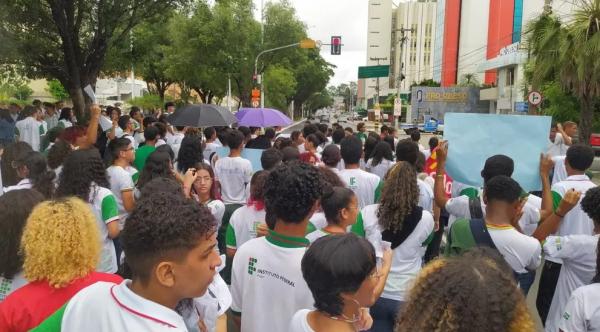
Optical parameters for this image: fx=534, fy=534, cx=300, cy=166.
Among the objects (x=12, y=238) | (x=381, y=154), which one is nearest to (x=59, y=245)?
(x=12, y=238)

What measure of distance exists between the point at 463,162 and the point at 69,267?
3752 millimetres

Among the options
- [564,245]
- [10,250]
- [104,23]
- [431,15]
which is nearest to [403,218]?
[564,245]

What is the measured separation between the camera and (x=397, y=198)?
3713 millimetres

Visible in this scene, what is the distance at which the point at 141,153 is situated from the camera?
22.9 feet

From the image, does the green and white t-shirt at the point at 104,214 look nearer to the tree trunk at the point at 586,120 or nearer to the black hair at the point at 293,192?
the black hair at the point at 293,192

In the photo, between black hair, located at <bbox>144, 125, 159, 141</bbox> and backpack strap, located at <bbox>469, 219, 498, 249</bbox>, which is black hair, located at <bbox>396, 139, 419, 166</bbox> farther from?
black hair, located at <bbox>144, 125, 159, 141</bbox>

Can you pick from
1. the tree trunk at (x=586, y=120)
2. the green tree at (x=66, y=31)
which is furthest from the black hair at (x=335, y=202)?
the green tree at (x=66, y=31)

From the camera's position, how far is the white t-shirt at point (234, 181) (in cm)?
603

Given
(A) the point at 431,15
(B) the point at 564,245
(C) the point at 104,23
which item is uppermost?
(A) the point at 431,15

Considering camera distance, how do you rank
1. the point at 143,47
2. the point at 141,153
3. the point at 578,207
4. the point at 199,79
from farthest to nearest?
the point at 199,79 < the point at 143,47 < the point at 141,153 < the point at 578,207

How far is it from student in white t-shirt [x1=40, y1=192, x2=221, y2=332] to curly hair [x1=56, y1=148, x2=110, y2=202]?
7.56 feet

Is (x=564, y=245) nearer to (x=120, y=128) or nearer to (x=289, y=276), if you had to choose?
(x=289, y=276)

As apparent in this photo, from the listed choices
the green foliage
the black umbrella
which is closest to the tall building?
the green foliage

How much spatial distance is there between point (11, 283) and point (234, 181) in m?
3.52
